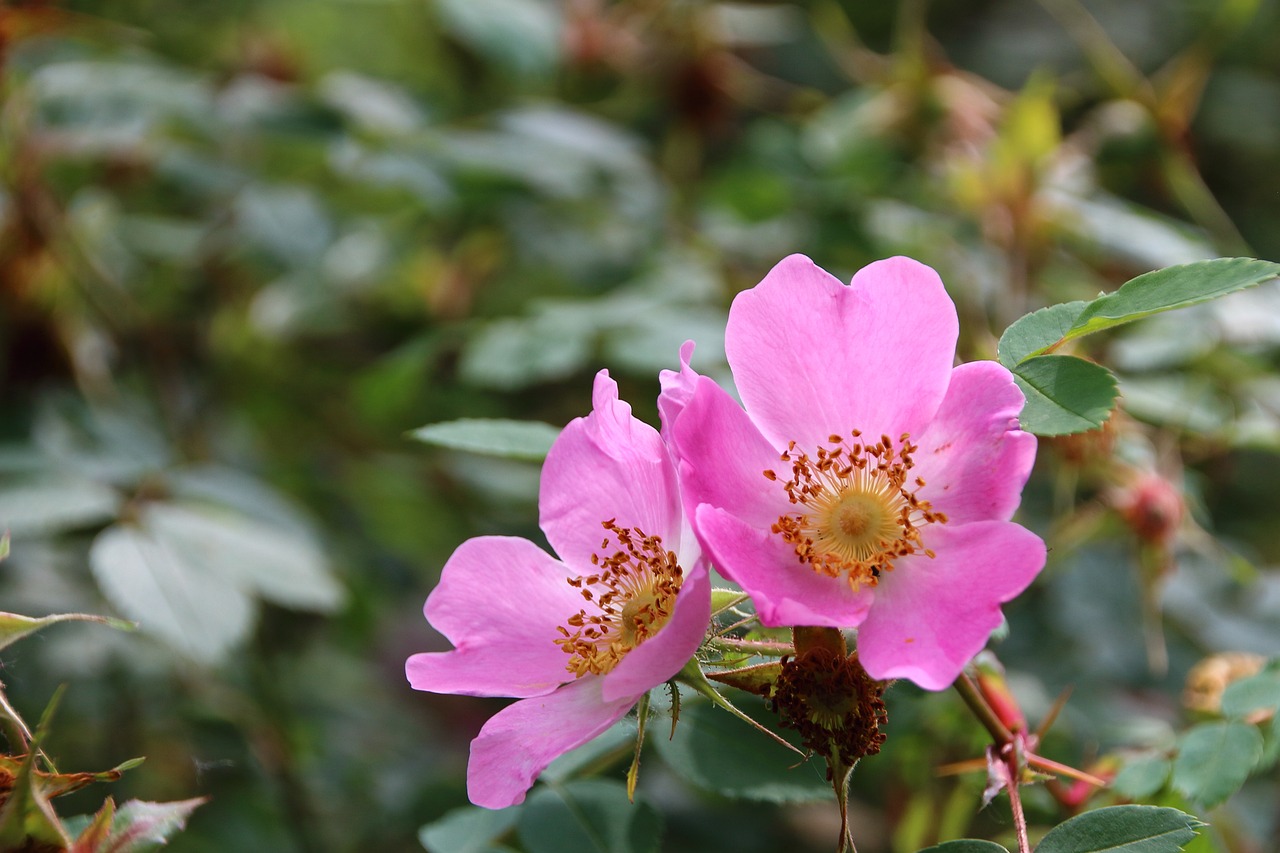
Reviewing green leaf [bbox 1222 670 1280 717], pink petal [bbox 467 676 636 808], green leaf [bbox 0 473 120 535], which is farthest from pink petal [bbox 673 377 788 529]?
green leaf [bbox 0 473 120 535]

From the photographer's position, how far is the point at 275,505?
58.9 inches

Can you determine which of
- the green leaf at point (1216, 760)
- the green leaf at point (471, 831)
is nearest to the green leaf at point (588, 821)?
the green leaf at point (471, 831)

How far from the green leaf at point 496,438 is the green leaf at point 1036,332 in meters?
0.33

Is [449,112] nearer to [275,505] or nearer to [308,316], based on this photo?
[308,316]

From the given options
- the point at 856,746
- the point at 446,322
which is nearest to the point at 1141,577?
the point at 856,746

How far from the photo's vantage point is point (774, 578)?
622mm

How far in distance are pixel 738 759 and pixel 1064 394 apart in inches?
14.1

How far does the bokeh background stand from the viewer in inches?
49.5

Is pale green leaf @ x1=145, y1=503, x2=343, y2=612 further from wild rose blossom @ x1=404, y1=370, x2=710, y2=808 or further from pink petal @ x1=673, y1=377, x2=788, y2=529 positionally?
pink petal @ x1=673, y1=377, x2=788, y2=529

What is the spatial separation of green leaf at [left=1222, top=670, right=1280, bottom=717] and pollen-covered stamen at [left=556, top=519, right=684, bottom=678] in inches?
17.6

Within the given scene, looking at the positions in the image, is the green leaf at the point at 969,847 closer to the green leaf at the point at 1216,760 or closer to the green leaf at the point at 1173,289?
the green leaf at the point at 1216,760

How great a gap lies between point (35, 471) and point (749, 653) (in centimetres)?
111

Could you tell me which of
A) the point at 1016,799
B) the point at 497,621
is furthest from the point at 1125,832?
the point at 497,621

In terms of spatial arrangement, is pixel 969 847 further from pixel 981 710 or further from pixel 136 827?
pixel 136 827
